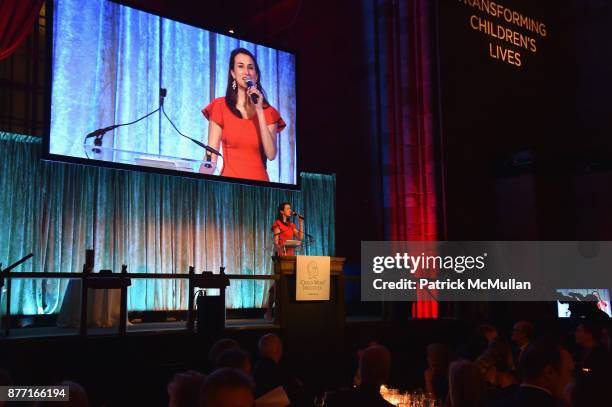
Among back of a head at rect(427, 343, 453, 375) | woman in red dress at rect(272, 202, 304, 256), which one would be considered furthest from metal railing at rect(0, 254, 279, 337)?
back of a head at rect(427, 343, 453, 375)

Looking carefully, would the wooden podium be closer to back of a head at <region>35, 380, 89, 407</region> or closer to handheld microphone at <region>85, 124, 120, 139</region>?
handheld microphone at <region>85, 124, 120, 139</region>

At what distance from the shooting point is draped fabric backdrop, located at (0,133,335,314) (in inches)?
334

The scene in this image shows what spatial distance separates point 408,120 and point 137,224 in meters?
5.31

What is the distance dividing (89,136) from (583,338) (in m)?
6.05

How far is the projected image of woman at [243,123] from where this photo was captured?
358 inches

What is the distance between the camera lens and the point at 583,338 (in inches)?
222

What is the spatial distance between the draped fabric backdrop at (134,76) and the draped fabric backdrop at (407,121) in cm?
271

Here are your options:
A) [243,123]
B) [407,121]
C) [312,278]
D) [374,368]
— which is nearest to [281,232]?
[312,278]

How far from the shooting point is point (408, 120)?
455 inches

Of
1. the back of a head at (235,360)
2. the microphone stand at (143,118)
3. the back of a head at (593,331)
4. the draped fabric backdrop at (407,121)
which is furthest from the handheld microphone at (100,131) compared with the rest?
the back of a head at (593,331)

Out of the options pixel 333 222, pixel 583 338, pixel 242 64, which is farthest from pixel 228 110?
pixel 583 338

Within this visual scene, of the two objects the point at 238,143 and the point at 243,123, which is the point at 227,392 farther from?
the point at 243,123

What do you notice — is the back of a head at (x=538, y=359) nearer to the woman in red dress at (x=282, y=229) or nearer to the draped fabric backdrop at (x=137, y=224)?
the woman in red dress at (x=282, y=229)

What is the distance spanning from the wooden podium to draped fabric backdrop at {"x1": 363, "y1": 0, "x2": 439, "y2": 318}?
153 inches
